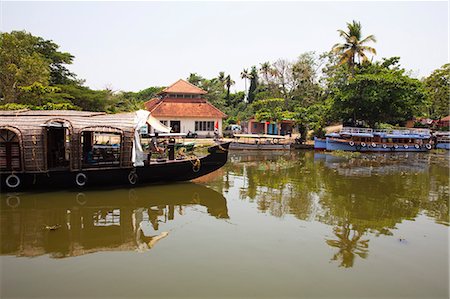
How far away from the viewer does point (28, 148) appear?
9.68 metres

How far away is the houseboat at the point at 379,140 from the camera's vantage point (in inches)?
1056

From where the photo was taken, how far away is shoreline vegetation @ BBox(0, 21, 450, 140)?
832 inches

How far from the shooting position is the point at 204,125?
3150 cm

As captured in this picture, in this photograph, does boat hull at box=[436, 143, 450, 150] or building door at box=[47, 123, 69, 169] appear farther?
boat hull at box=[436, 143, 450, 150]

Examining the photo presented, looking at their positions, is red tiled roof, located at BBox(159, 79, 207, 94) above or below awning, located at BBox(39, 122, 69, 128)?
above

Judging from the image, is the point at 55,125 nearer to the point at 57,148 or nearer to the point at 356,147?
the point at 57,148

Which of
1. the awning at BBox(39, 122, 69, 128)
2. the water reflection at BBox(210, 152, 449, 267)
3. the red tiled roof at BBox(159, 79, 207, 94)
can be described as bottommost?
the water reflection at BBox(210, 152, 449, 267)

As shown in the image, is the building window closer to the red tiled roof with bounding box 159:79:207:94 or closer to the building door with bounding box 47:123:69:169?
the red tiled roof with bounding box 159:79:207:94

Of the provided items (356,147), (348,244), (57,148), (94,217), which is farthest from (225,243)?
(356,147)

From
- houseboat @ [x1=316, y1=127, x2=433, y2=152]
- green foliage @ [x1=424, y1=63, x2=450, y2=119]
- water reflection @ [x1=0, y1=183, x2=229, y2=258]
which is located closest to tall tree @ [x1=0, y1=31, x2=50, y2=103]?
water reflection @ [x1=0, y1=183, x2=229, y2=258]

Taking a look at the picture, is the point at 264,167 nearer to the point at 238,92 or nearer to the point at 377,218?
the point at 377,218

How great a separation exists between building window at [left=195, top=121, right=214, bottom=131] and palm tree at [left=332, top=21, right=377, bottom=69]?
13663mm

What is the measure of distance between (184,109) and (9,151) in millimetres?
21742

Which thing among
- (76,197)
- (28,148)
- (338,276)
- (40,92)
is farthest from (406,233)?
(40,92)
